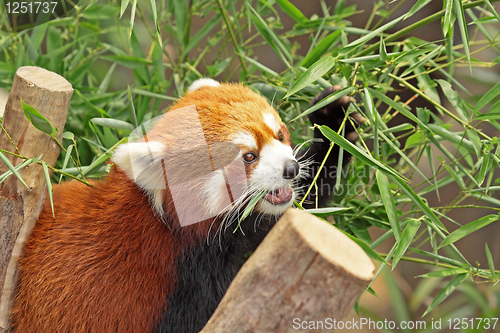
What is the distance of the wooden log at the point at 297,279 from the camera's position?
0.91 meters

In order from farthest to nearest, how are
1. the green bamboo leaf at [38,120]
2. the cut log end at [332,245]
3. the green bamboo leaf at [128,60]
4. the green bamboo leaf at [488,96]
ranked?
the green bamboo leaf at [128,60] → the green bamboo leaf at [488,96] → the green bamboo leaf at [38,120] → the cut log end at [332,245]

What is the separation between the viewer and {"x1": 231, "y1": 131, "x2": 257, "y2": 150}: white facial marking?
1.45 metres

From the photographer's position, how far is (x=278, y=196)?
1552mm

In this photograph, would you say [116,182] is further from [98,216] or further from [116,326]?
[116,326]

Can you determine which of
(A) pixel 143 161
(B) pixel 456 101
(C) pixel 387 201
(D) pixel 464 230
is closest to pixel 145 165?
(A) pixel 143 161

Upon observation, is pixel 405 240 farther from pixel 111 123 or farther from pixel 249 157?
pixel 111 123

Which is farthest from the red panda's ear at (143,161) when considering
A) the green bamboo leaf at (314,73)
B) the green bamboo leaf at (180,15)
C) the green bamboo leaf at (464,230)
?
the green bamboo leaf at (464,230)

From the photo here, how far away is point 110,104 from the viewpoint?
231 centimetres

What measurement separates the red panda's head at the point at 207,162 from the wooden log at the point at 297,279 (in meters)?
0.48

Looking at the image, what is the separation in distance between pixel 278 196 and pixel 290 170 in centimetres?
16

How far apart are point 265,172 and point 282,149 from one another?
0.12 m

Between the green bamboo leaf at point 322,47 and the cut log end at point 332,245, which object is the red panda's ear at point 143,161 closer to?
the cut log end at point 332,245

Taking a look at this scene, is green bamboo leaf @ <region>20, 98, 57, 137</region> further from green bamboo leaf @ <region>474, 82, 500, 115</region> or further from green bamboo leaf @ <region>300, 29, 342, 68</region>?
green bamboo leaf @ <region>474, 82, 500, 115</region>

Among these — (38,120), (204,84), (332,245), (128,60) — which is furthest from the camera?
(128,60)
